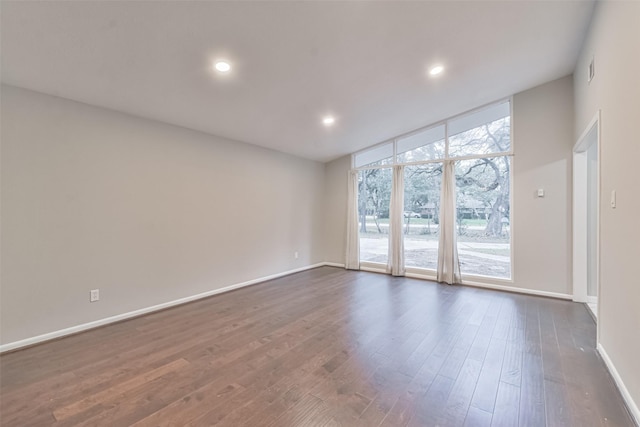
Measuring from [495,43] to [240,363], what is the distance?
3.91m

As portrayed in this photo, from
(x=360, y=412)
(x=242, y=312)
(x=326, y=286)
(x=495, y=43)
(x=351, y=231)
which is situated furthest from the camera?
(x=351, y=231)

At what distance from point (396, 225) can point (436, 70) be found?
289 cm

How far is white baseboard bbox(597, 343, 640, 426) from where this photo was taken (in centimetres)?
165

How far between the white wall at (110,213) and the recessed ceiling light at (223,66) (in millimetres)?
1386

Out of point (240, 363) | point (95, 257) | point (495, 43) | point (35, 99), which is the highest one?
point (495, 43)

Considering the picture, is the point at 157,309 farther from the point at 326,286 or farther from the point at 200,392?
the point at 326,286

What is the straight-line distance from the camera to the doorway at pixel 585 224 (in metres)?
3.67

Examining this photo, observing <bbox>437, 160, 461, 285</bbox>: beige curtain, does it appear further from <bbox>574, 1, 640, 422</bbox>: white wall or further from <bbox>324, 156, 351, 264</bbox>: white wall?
<bbox>574, 1, 640, 422</bbox>: white wall

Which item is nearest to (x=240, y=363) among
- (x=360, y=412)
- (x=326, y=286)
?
(x=360, y=412)

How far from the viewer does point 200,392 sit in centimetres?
188

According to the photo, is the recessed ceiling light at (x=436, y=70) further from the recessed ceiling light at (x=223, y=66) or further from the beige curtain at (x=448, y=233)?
the recessed ceiling light at (x=223, y=66)

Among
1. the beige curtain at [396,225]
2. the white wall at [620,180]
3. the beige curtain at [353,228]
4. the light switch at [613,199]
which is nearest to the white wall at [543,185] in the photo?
the white wall at [620,180]

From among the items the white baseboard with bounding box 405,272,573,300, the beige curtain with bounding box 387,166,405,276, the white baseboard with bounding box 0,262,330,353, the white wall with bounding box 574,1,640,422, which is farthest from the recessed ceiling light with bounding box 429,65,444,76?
the white baseboard with bounding box 0,262,330,353

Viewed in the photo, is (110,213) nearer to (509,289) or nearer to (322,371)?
(322,371)
